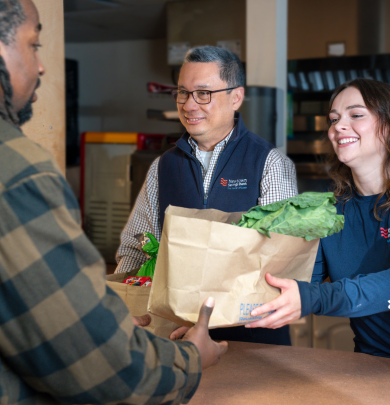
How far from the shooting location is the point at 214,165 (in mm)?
1673

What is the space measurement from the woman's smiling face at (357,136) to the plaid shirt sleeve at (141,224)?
27.2 inches

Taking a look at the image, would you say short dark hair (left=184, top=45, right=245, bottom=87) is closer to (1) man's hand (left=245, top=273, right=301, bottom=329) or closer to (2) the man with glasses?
(2) the man with glasses

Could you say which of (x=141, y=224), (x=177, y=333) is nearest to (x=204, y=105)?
(x=141, y=224)

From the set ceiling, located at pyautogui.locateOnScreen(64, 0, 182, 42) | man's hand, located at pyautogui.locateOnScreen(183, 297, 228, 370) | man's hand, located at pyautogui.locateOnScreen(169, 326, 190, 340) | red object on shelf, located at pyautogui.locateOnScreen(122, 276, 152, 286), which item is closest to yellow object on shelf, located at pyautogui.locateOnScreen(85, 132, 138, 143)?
ceiling, located at pyautogui.locateOnScreen(64, 0, 182, 42)

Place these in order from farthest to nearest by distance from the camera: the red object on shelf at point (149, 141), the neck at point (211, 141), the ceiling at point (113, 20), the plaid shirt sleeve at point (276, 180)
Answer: the ceiling at point (113, 20), the red object on shelf at point (149, 141), the neck at point (211, 141), the plaid shirt sleeve at point (276, 180)

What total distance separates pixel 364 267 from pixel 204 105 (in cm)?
76

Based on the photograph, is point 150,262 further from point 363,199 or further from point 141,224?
point 363,199

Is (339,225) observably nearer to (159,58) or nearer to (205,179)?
(205,179)

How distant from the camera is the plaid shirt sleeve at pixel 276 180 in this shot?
157 cm

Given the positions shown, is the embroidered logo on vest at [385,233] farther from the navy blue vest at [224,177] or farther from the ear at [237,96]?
the ear at [237,96]

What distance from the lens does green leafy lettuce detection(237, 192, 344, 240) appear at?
0.94 meters

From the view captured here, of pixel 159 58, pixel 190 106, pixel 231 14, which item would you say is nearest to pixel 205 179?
pixel 190 106

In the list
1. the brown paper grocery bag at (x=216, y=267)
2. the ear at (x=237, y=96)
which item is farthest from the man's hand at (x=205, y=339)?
the ear at (x=237, y=96)

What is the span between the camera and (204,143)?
1.71m
